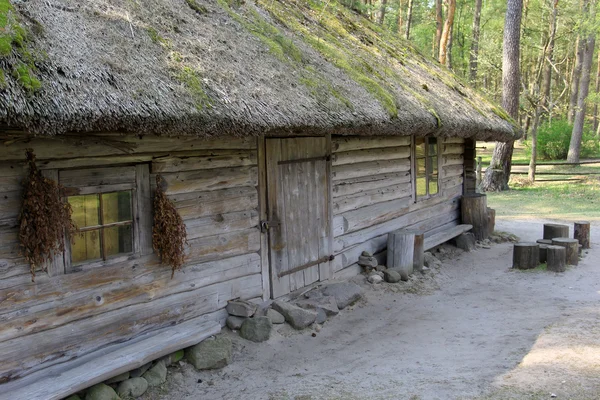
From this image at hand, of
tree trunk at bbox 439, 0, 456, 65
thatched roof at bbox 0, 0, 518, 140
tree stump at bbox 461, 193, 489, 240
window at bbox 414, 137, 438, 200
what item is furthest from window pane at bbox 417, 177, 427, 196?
tree trunk at bbox 439, 0, 456, 65

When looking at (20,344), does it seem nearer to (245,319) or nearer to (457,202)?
(245,319)

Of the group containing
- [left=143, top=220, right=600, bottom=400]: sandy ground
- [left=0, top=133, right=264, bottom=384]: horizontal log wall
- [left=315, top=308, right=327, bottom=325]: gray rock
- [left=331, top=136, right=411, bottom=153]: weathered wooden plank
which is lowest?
[left=143, top=220, right=600, bottom=400]: sandy ground

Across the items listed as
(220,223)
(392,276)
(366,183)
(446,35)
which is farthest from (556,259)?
(446,35)

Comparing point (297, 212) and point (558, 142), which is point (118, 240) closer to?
point (297, 212)

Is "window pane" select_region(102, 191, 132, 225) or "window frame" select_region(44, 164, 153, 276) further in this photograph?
"window pane" select_region(102, 191, 132, 225)

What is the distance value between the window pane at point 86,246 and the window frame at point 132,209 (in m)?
0.05

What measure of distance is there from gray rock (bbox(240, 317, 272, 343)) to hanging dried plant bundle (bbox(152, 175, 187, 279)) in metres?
1.05

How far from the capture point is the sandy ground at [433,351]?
5.04 metres

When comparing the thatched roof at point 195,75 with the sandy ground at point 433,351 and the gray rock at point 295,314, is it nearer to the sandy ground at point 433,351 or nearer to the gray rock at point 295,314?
the gray rock at point 295,314

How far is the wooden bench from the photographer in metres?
4.23

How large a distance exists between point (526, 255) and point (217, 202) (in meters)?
5.78

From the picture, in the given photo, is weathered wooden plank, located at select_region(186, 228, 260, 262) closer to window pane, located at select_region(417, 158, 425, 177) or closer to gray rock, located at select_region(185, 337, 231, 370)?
gray rock, located at select_region(185, 337, 231, 370)

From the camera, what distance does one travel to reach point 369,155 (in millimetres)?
8609

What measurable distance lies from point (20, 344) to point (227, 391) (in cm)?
176
